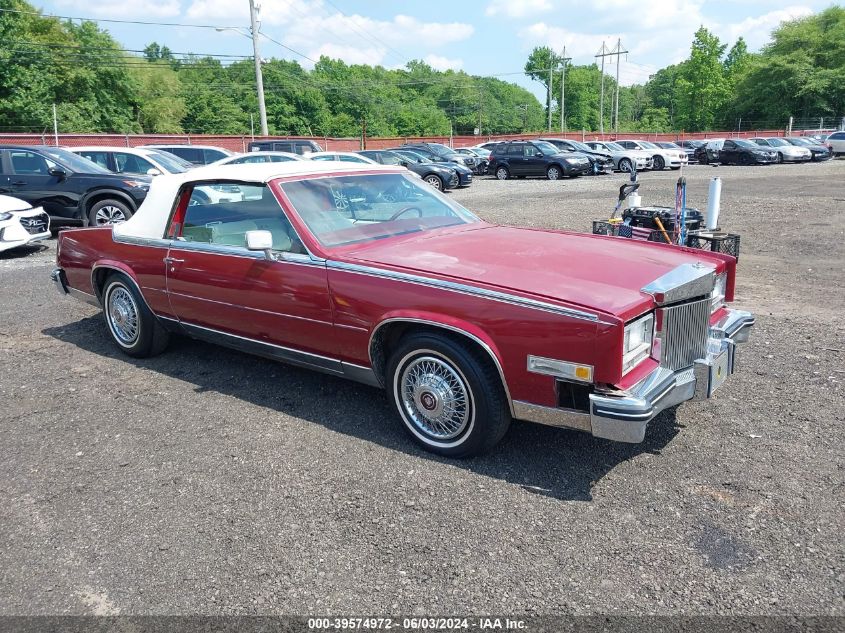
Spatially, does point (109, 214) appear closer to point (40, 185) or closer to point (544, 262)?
point (40, 185)

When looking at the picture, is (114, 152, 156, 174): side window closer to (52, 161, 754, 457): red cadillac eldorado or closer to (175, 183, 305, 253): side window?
(52, 161, 754, 457): red cadillac eldorado

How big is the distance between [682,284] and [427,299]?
134 cm

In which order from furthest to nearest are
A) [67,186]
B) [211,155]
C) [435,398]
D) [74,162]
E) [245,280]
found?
[211,155] < [74,162] < [67,186] < [245,280] < [435,398]

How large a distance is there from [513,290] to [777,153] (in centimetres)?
3570

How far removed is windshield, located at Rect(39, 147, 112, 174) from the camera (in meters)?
12.2

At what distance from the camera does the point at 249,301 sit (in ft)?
14.7

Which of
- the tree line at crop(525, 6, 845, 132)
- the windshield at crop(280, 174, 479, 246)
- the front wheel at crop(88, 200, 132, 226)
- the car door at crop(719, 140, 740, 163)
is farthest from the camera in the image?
the tree line at crop(525, 6, 845, 132)

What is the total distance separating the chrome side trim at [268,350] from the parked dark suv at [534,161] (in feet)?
79.2

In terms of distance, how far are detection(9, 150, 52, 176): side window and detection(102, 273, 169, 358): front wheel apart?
7.99 m

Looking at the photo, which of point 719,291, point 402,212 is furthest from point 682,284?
point 402,212

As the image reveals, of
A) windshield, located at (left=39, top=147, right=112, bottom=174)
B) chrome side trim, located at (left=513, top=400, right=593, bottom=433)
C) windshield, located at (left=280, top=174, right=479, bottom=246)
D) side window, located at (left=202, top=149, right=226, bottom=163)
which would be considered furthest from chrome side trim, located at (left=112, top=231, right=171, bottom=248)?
side window, located at (left=202, top=149, right=226, bottom=163)

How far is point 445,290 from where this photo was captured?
3525 millimetres

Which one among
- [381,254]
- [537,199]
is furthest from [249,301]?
[537,199]

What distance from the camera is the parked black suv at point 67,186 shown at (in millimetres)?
11648
